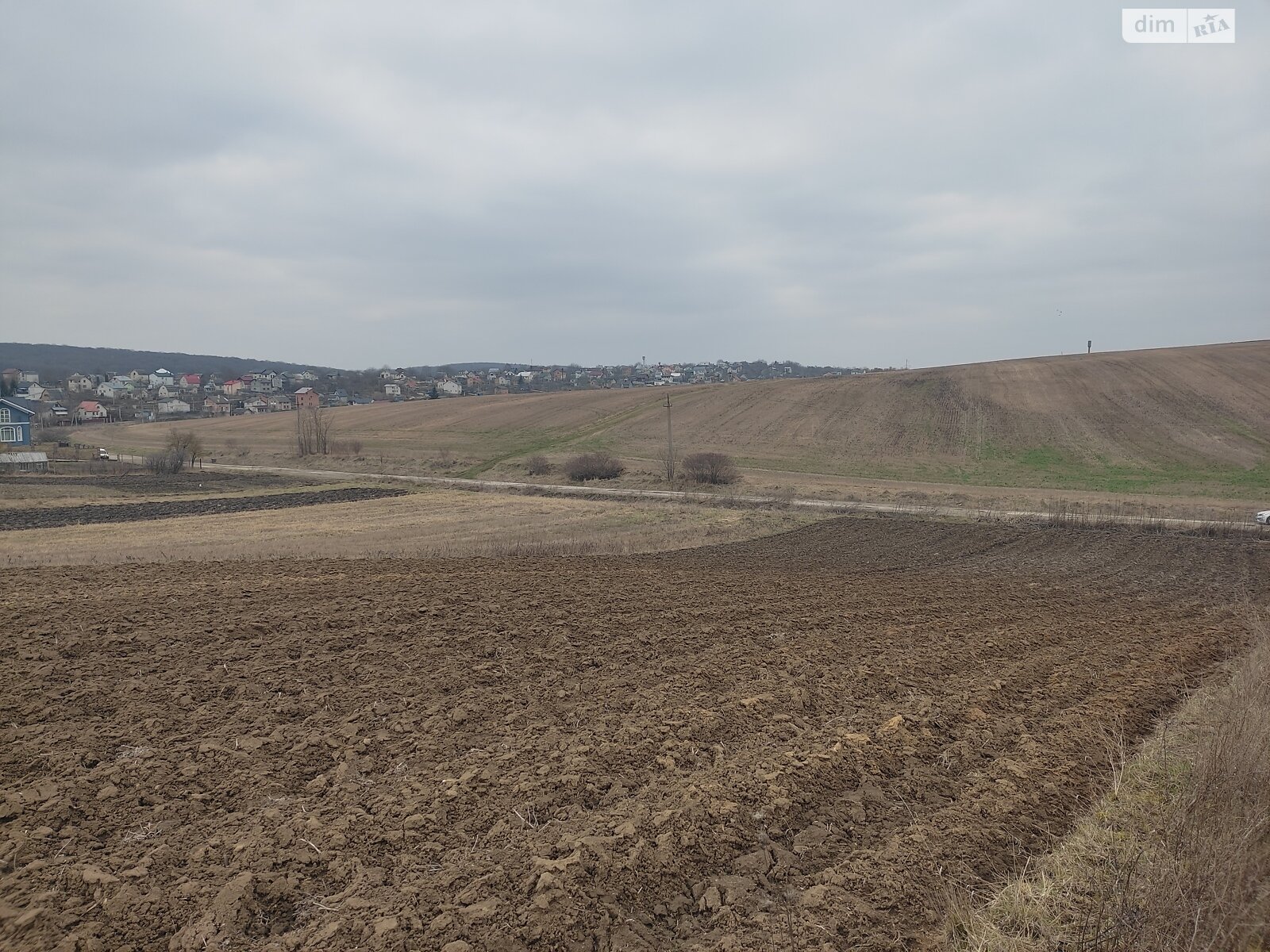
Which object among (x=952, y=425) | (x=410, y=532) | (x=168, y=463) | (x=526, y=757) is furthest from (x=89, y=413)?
(x=526, y=757)

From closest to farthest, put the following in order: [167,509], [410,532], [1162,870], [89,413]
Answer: [1162,870]
[410,532]
[167,509]
[89,413]

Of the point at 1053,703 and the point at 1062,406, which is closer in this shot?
the point at 1053,703

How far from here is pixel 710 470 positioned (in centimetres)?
5103

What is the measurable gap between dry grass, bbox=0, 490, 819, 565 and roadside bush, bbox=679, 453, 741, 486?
7981 mm

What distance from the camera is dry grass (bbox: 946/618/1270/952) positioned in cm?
509

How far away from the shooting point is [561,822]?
738cm

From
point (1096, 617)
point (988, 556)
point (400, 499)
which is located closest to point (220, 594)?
point (1096, 617)

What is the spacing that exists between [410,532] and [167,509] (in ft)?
54.6

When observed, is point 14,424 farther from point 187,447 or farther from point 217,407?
point 217,407

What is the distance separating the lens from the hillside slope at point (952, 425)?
178ft

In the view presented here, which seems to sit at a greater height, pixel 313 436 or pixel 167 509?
pixel 313 436

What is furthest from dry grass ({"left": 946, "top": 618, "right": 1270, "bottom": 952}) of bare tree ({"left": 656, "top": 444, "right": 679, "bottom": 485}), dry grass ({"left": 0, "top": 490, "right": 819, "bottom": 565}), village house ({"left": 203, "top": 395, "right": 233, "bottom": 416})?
village house ({"left": 203, "top": 395, "right": 233, "bottom": 416})

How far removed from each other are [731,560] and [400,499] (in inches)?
1027

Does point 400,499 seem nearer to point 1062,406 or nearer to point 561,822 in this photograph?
point 561,822
